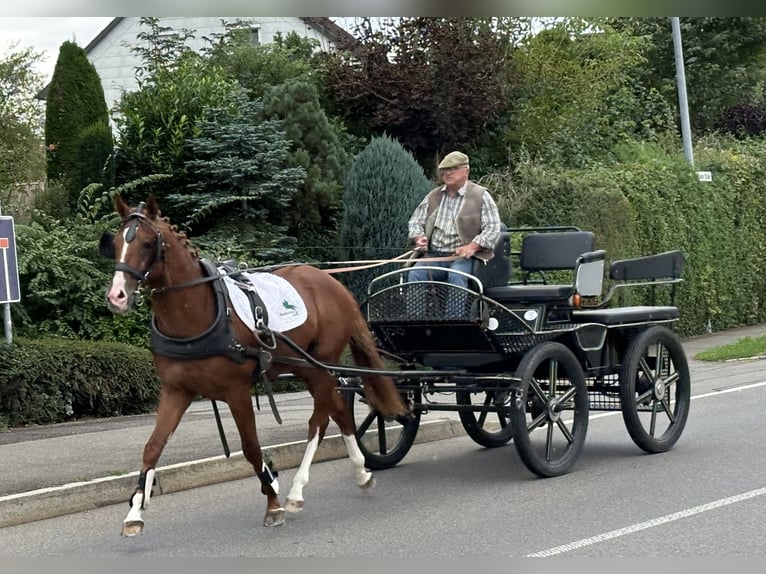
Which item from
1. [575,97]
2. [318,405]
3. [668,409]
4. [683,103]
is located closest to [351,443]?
[318,405]

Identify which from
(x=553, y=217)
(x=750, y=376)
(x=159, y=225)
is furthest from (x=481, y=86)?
(x=159, y=225)

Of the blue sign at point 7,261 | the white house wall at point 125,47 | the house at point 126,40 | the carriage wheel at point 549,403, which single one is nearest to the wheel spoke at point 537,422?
the carriage wheel at point 549,403

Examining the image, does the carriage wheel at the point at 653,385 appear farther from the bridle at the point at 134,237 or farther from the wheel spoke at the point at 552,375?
the bridle at the point at 134,237

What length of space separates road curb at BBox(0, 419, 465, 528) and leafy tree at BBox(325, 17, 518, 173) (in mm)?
10502

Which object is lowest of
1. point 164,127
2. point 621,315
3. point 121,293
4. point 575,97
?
point 621,315

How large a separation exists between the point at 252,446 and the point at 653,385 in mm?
3938

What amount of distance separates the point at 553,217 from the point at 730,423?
24.7ft

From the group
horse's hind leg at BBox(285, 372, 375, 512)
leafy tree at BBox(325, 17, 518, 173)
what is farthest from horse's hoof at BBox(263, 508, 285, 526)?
leafy tree at BBox(325, 17, 518, 173)

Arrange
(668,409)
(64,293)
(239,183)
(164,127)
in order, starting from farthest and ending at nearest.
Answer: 1. (164,127)
2. (239,183)
3. (64,293)
4. (668,409)

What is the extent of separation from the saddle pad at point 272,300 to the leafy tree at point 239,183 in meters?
7.76

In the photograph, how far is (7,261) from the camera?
1191 cm

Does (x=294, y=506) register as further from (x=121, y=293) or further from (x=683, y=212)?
(x=683, y=212)

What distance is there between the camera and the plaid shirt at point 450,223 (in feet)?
30.8

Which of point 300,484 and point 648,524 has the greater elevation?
point 300,484
